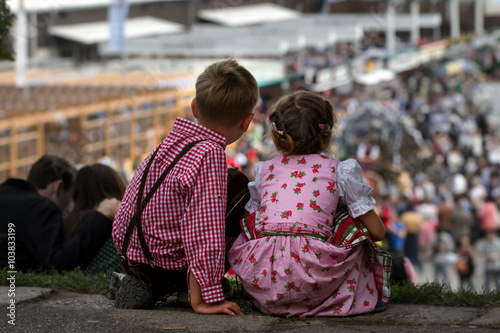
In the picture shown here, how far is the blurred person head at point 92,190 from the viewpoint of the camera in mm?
4223

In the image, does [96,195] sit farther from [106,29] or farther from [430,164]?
[106,29]

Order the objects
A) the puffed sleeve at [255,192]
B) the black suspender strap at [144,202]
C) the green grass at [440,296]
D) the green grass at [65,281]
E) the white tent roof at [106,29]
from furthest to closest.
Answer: the white tent roof at [106,29] → the green grass at [65,281] → the green grass at [440,296] → the puffed sleeve at [255,192] → the black suspender strap at [144,202]

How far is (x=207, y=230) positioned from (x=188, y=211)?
0.34 feet

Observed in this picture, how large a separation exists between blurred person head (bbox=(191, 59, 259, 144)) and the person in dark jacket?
0.89 meters

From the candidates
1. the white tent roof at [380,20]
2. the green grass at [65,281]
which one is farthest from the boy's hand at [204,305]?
the white tent roof at [380,20]

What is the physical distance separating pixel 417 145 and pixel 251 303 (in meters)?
18.0

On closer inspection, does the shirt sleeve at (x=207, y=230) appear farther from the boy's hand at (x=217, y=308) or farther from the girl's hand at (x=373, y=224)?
the girl's hand at (x=373, y=224)

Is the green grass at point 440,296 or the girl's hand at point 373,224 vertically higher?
the girl's hand at point 373,224

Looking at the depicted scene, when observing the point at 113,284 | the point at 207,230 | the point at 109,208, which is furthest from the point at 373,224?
the point at 109,208

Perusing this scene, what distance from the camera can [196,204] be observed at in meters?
3.16

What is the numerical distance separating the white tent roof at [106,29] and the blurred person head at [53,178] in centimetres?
3395

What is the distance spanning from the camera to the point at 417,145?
69.2ft

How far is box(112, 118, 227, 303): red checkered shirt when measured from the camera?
3.13 metres

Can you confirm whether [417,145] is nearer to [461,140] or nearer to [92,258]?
[461,140]
